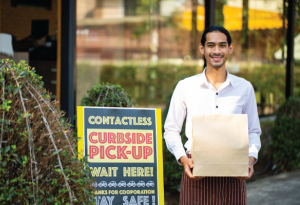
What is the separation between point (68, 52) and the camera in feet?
14.2

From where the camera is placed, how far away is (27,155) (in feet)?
5.43

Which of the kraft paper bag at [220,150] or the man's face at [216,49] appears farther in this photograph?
the man's face at [216,49]

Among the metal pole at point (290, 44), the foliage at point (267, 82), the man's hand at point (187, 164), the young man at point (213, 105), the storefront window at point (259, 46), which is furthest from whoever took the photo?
the foliage at point (267, 82)

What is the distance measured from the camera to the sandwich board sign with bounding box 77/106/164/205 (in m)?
2.81

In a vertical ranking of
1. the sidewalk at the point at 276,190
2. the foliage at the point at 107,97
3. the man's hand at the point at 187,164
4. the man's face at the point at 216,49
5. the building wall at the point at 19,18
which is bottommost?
the sidewalk at the point at 276,190

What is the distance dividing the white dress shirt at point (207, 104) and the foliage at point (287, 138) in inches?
164

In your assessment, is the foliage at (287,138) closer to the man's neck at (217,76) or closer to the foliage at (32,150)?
the man's neck at (217,76)

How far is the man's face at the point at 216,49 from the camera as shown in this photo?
2.15 meters

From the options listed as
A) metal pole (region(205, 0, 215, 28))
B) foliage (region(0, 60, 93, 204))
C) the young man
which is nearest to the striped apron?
the young man

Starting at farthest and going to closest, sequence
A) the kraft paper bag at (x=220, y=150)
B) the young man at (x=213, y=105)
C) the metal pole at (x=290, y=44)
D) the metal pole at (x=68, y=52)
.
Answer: the metal pole at (x=290, y=44) < the metal pole at (x=68, y=52) < the young man at (x=213, y=105) < the kraft paper bag at (x=220, y=150)

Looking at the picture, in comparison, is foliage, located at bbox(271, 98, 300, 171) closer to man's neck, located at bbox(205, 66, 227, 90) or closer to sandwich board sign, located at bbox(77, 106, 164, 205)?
sandwich board sign, located at bbox(77, 106, 164, 205)

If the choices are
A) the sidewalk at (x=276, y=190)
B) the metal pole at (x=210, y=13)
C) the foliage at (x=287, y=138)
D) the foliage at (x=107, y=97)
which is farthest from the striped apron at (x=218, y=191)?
the foliage at (x=287, y=138)

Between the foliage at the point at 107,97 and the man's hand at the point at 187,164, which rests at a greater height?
the foliage at the point at 107,97

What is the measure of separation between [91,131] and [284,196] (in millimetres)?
3338
